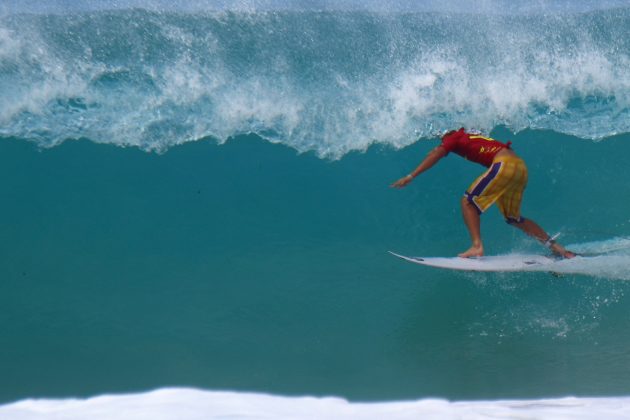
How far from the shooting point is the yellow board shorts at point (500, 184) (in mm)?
4863

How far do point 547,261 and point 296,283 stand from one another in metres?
1.75

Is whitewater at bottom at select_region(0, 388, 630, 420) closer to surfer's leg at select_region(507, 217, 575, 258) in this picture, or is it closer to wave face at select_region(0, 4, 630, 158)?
surfer's leg at select_region(507, 217, 575, 258)

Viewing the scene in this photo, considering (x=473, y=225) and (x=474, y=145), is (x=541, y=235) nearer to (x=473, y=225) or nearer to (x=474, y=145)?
(x=473, y=225)

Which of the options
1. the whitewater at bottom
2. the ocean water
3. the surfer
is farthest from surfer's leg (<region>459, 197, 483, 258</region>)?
the whitewater at bottom

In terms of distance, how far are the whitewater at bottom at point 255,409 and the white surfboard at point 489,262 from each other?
69.7 inches

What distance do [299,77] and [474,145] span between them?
1938mm

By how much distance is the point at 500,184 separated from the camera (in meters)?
4.89

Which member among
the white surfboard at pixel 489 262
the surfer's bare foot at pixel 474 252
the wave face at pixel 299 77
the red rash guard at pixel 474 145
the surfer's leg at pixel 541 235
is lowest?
the white surfboard at pixel 489 262

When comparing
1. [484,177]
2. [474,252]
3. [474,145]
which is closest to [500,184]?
[484,177]

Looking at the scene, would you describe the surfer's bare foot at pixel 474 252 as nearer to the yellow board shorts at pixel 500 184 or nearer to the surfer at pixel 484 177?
the surfer at pixel 484 177

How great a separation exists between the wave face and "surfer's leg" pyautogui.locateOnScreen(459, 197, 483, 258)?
1.24 meters

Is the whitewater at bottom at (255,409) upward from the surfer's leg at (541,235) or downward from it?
downward

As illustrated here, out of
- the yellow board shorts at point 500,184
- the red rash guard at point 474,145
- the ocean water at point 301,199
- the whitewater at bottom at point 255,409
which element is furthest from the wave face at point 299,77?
the whitewater at bottom at point 255,409

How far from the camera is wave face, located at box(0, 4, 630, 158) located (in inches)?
235
